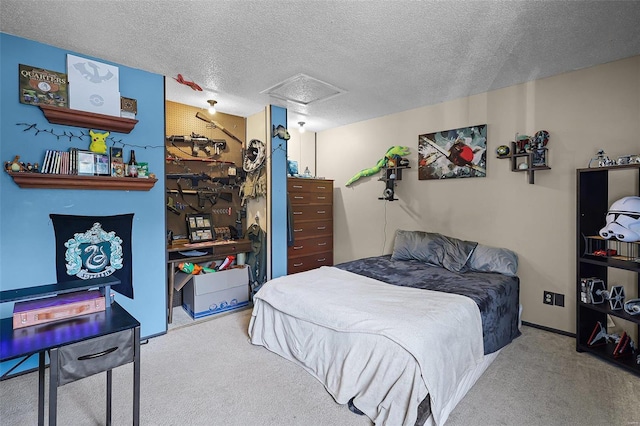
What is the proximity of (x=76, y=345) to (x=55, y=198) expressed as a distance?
1678 millimetres

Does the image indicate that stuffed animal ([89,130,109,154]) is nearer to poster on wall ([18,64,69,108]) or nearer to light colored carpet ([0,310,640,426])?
poster on wall ([18,64,69,108])

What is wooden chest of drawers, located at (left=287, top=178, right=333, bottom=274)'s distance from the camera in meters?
4.48

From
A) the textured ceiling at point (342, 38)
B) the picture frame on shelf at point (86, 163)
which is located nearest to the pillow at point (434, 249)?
the textured ceiling at point (342, 38)

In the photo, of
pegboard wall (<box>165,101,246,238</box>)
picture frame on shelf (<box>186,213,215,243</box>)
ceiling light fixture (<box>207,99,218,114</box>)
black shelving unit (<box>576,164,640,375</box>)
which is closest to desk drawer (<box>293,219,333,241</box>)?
pegboard wall (<box>165,101,246,238</box>)

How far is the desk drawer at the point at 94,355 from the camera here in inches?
53.0

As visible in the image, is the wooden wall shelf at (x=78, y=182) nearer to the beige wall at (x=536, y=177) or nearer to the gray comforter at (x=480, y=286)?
the gray comforter at (x=480, y=286)

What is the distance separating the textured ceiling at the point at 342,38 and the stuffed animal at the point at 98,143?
659 millimetres

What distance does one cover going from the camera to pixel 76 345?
1369mm

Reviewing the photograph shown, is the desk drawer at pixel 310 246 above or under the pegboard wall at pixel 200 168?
under

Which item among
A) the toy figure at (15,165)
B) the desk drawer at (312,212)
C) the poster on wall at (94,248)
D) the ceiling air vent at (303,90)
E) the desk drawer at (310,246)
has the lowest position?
the desk drawer at (310,246)

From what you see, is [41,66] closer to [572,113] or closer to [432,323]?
[432,323]

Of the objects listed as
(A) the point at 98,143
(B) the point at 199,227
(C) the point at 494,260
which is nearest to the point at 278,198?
(B) the point at 199,227

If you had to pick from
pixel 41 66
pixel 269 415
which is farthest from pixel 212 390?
pixel 41 66

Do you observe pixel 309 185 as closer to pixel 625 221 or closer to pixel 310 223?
pixel 310 223
